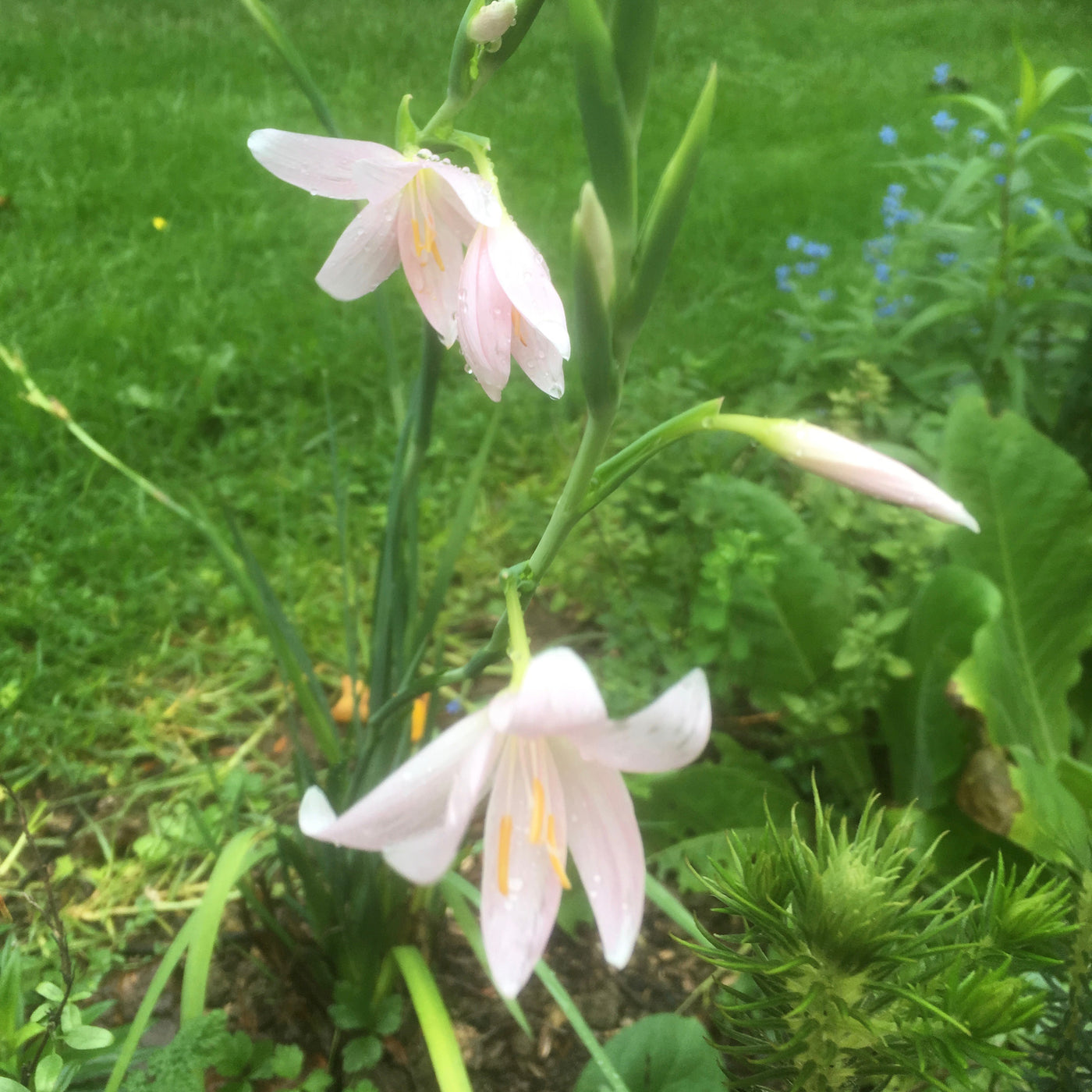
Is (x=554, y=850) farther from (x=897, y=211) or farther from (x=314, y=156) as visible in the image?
(x=897, y=211)

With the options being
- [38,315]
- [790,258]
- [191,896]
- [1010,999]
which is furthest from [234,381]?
[1010,999]

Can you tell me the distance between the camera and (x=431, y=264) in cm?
85

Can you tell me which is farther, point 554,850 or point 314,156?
point 314,156

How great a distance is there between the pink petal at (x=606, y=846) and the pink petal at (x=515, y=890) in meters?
0.02

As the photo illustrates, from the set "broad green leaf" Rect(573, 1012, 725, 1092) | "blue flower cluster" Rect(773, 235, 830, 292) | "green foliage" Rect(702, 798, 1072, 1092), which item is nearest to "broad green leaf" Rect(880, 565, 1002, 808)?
"broad green leaf" Rect(573, 1012, 725, 1092)

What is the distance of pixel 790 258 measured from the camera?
3.21 meters

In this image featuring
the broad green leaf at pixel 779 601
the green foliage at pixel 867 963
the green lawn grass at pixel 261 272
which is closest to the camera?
the green foliage at pixel 867 963

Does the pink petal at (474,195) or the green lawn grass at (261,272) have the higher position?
the pink petal at (474,195)

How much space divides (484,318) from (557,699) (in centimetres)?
35

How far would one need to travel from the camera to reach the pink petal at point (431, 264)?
831 mm

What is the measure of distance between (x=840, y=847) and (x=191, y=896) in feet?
3.92

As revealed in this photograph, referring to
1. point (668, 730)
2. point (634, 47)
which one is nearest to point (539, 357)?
point (634, 47)

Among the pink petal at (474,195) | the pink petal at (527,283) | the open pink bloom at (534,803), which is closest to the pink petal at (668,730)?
the open pink bloom at (534,803)

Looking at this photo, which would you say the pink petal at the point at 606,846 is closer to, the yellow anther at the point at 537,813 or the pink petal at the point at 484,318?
the yellow anther at the point at 537,813
